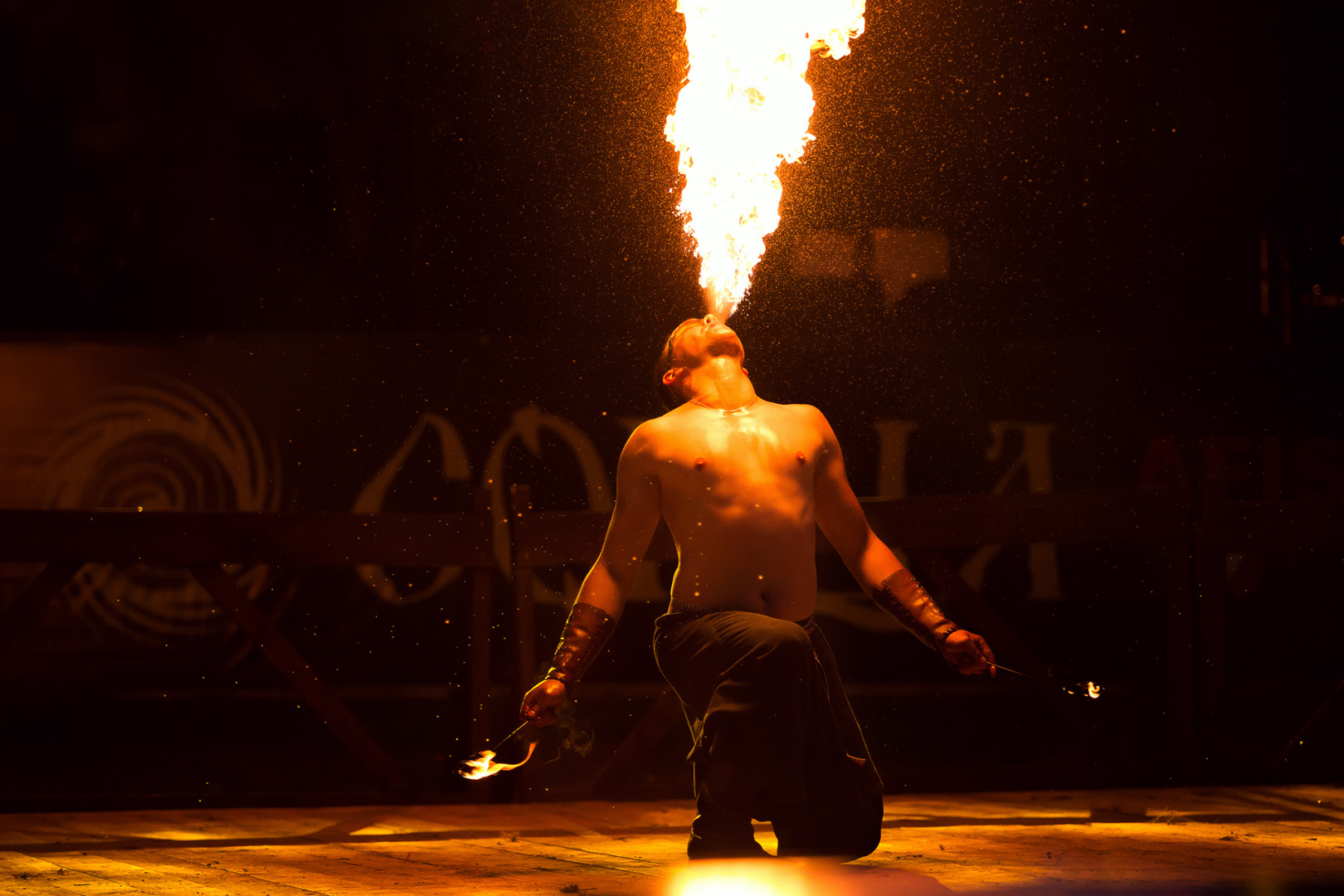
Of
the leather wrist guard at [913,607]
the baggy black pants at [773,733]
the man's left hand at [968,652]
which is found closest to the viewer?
the baggy black pants at [773,733]

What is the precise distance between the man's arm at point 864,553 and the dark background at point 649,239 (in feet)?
14.7

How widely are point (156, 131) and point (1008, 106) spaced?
233 inches

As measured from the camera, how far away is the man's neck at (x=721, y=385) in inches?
170

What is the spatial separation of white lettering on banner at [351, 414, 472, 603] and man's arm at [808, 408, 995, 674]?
4727 millimetres

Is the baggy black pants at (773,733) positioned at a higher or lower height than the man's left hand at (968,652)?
lower

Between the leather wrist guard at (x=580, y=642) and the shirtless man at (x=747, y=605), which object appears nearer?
the shirtless man at (x=747, y=605)

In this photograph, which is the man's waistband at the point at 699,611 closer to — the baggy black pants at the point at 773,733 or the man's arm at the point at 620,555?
the baggy black pants at the point at 773,733

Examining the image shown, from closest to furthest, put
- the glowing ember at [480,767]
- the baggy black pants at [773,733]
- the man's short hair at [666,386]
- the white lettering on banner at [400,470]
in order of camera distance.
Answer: the glowing ember at [480,767] → the baggy black pants at [773,733] → the man's short hair at [666,386] → the white lettering on banner at [400,470]

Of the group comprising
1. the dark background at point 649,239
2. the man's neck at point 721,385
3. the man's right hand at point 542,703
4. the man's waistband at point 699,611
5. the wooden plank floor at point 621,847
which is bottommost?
the wooden plank floor at point 621,847

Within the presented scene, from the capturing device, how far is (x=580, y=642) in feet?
13.5

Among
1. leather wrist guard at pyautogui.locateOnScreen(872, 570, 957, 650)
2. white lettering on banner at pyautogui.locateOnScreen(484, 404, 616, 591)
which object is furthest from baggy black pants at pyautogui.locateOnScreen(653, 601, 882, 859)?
white lettering on banner at pyautogui.locateOnScreen(484, 404, 616, 591)

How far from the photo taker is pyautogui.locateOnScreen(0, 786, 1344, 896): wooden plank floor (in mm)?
3852

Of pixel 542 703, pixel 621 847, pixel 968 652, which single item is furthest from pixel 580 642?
pixel 968 652

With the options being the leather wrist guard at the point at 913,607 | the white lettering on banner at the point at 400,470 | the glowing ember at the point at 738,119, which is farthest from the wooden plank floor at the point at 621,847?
the white lettering on banner at the point at 400,470
